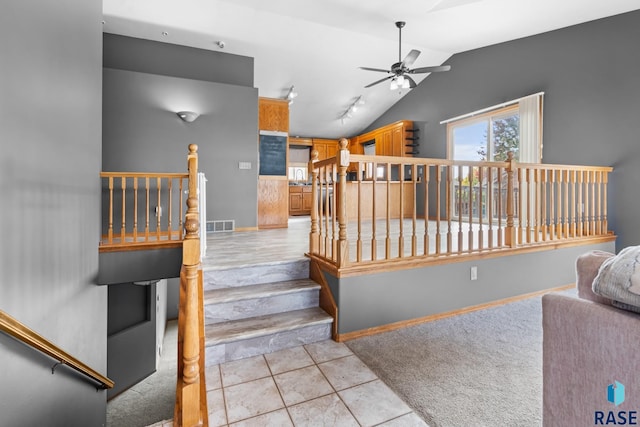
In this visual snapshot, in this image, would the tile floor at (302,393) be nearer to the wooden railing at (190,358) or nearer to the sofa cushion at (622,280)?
the wooden railing at (190,358)

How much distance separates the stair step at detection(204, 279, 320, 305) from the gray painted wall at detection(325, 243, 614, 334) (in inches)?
10.7

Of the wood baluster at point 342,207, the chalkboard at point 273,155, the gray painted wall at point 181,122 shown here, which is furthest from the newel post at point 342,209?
the chalkboard at point 273,155

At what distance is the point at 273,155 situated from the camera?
5.76 metres

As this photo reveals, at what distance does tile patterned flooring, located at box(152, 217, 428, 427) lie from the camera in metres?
1.58

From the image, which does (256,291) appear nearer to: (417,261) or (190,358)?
(190,358)

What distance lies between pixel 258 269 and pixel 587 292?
226 centimetres

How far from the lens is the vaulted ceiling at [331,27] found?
4.10 metres

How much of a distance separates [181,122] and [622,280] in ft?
17.2

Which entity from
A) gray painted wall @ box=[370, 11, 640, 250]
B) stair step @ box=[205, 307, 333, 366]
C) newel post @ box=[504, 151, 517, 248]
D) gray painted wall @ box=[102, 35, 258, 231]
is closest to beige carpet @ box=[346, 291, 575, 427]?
stair step @ box=[205, 307, 333, 366]

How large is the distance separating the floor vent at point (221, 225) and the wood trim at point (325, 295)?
2737mm

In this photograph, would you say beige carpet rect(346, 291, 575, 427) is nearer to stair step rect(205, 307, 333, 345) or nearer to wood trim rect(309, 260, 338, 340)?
wood trim rect(309, 260, 338, 340)

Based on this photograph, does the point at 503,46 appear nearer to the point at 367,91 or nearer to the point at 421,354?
the point at 367,91

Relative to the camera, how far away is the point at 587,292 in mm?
1132

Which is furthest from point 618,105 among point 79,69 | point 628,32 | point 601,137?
point 79,69
